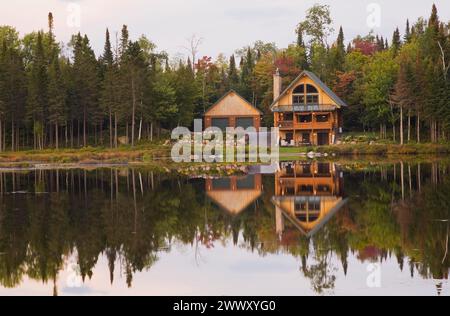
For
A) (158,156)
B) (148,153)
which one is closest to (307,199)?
(158,156)

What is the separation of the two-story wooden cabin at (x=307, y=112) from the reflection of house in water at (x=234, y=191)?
115 feet

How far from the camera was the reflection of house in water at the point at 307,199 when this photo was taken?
1859cm

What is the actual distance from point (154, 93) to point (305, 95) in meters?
15.7

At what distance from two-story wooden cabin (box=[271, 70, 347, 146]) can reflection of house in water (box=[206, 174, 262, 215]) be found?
1384 inches

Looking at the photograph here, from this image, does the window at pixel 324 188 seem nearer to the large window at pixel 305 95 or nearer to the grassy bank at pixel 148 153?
the grassy bank at pixel 148 153

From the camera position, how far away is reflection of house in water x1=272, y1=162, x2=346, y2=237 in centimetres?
1859

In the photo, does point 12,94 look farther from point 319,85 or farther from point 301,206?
point 301,206

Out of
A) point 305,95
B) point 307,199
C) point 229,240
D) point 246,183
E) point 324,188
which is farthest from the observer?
point 305,95

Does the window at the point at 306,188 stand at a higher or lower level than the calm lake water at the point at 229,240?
higher

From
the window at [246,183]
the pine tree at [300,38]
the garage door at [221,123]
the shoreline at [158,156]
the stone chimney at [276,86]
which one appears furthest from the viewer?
the pine tree at [300,38]

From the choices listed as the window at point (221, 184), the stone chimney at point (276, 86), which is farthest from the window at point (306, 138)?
the window at point (221, 184)

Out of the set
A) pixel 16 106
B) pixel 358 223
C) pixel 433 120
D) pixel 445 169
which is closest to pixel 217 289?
pixel 358 223

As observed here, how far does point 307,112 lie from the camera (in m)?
71.2

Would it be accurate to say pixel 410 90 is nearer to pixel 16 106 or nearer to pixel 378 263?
pixel 16 106
